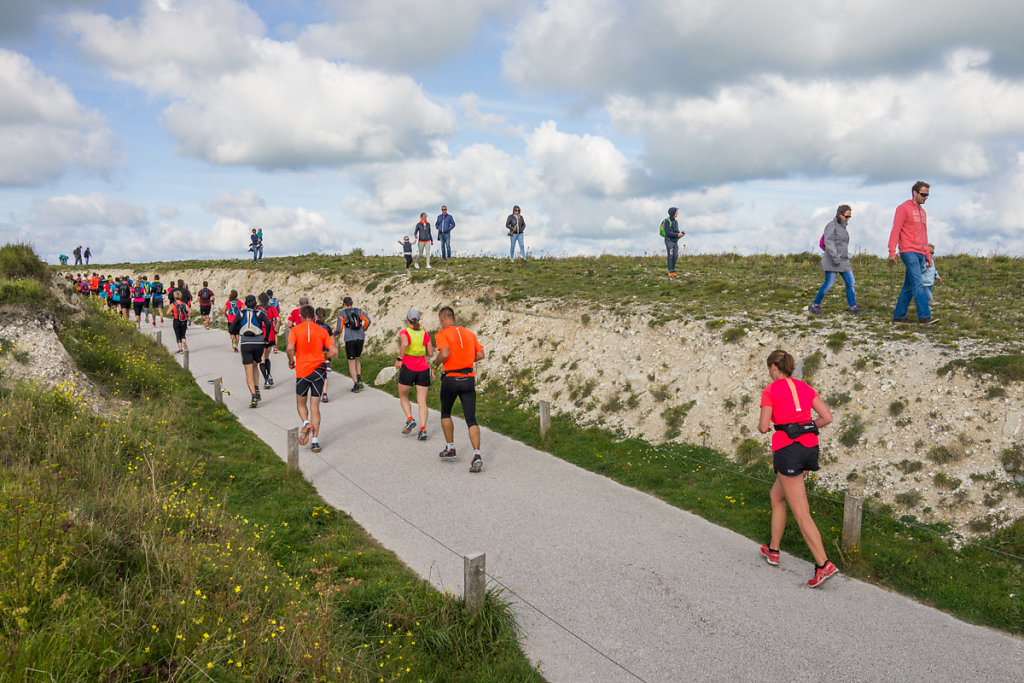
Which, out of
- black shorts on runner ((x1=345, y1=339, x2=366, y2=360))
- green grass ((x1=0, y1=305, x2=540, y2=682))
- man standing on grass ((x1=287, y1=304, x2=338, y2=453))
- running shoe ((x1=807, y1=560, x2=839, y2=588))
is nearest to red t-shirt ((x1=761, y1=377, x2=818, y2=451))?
running shoe ((x1=807, y1=560, x2=839, y2=588))

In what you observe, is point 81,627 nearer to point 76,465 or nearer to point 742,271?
point 76,465

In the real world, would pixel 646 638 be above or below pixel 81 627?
below

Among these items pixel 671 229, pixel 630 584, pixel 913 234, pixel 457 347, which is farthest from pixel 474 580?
pixel 671 229

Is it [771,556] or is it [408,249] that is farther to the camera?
[408,249]

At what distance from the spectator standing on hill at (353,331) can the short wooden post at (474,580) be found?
1075 cm

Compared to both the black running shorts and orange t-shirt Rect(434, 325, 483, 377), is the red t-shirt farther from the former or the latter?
the black running shorts

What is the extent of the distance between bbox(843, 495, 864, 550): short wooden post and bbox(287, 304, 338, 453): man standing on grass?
8.85 metres

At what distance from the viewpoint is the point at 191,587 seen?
5039 millimetres

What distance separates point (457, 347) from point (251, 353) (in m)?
7.82

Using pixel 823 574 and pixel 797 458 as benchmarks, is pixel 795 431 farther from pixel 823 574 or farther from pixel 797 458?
pixel 823 574

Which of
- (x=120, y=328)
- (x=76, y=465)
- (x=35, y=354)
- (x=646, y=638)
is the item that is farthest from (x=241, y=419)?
(x=646, y=638)

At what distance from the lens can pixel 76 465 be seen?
26.7 ft

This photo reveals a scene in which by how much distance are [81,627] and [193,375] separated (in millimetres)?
16490

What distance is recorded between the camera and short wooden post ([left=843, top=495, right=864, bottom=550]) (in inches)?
281
